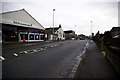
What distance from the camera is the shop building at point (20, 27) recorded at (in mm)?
42147

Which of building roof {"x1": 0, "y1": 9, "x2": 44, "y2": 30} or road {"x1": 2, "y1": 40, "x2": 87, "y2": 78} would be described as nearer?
road {"x1": 2, "y1": 40, "x2": 87, "y2": 78}

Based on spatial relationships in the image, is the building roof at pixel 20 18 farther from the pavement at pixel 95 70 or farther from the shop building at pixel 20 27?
the pavement at pixel 95 70

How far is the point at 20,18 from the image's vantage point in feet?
158

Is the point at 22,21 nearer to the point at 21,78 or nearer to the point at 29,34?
the point at 29,34

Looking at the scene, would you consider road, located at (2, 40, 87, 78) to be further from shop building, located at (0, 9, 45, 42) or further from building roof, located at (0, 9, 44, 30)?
building roof, located at (0, 9, 44, 30)

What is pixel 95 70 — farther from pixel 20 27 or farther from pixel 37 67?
pixel 20 27

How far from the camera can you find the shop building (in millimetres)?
42147

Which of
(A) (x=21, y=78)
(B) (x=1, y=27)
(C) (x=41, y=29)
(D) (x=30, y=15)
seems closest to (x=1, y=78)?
(A) (x=21, y=78)

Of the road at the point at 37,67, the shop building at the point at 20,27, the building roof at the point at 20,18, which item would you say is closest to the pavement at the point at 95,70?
the road at the point at 37,67

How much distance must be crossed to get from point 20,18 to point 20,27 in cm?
232

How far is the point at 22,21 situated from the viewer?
48688 mm

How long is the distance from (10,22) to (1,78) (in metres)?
37.5

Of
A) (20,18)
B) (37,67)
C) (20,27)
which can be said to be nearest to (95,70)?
(37,67)

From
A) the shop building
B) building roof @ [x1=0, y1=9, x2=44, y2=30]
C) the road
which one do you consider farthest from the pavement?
building roof @ [x1=0, y1=9, x2=44, y2=30]
